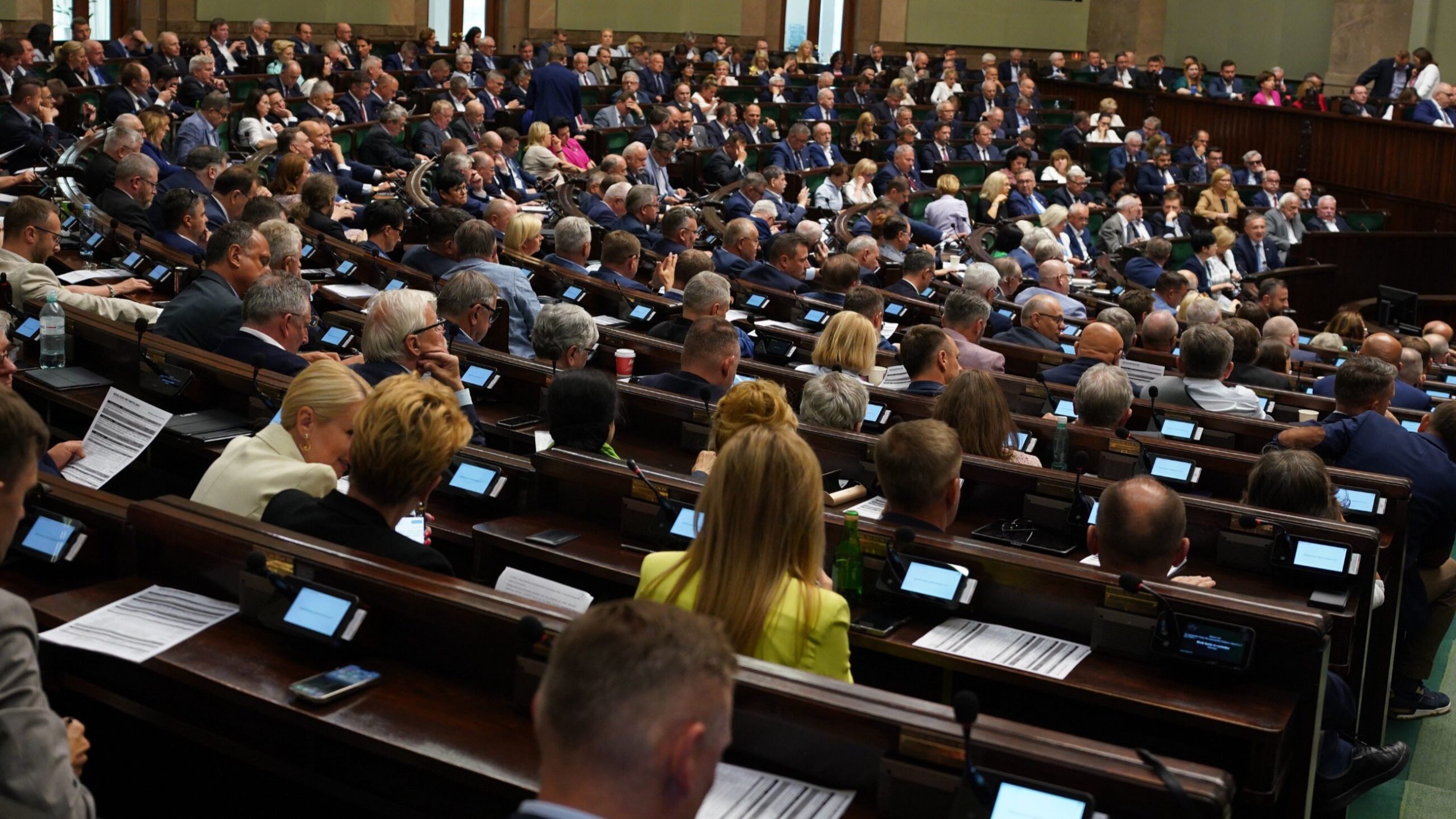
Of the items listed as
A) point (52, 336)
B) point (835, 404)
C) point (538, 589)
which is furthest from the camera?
point (52, 336)

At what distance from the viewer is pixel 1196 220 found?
45.7 feet

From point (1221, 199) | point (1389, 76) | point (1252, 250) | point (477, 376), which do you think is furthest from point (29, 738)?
point (1389, 76)

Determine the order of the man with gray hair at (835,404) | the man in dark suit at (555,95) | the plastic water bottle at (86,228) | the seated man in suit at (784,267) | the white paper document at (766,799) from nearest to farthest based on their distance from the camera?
the white paper document at (766,799) → the man with gray hair at (835,404) → the plastic water bottle at (86,228) → the seated man in suit at (784,267) → the man in dark suit at (555,95)

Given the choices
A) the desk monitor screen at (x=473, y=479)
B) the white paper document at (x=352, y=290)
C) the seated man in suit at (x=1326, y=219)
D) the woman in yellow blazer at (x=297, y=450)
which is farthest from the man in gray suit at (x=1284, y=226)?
the woman in yellow blazer at (x=297, y=450)

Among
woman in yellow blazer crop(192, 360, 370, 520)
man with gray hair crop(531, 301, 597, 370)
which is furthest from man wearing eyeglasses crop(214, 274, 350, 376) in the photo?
woman in yellow blazer crop(192, 360, 370, 520)

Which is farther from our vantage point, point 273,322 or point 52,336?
point 52,336

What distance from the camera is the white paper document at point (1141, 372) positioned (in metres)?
6.32

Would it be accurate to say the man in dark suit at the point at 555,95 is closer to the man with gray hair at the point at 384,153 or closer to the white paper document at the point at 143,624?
the man with gray hair at the point at 384,153

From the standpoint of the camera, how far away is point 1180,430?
5.27 meters

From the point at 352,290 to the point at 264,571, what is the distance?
406cm

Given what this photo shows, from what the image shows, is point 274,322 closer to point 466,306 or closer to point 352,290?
point 466,306

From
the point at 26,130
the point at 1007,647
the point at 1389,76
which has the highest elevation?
the point at 1389,76

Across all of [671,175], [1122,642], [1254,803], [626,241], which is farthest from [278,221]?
[671,175]

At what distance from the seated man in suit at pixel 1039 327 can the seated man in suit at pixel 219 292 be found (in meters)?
3.71
